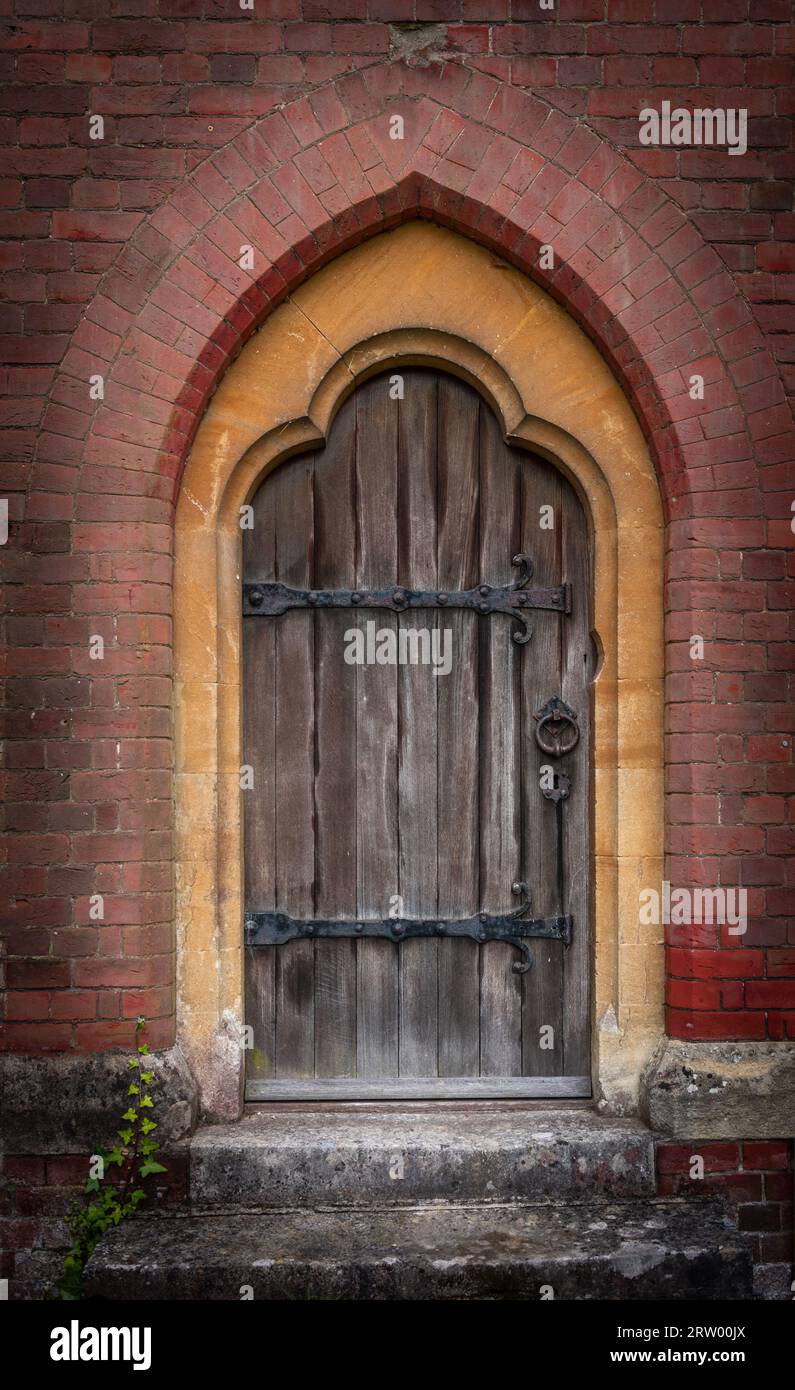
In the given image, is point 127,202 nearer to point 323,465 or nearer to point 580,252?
point 323,465

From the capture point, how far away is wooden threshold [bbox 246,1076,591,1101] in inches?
159

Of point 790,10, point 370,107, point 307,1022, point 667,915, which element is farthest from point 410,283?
point 307,1022

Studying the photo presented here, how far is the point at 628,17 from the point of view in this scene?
152 inches

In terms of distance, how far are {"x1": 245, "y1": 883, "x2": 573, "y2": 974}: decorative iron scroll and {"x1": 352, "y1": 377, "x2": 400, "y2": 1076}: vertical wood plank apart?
0.22 ft

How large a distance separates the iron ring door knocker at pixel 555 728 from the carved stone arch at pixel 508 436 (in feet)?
0.38

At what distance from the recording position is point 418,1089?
4.06 meters

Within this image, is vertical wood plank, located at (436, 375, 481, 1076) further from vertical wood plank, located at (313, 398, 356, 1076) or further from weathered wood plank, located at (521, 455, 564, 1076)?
vertical wood plank, located at (313, 398, 356, 1076)

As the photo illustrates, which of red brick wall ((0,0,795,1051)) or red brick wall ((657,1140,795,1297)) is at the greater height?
red brick wall ((0,0,795,1051))

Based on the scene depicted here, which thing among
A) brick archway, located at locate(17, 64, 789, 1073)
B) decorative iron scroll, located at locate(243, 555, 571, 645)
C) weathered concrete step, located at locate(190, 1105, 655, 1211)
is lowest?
weathered concrete step, located at locate(190, 1105, 655, 1211)

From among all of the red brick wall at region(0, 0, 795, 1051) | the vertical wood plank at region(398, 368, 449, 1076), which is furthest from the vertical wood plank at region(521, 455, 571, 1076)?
the red brick wall at region(0, 0, 795, 1051)

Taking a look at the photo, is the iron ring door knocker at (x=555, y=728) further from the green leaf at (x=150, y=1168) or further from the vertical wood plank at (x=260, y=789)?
the green leaf at (x=150, y=1168)

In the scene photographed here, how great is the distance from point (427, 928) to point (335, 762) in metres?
0.70

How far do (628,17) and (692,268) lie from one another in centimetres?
91

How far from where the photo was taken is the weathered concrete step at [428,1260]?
3350mm
